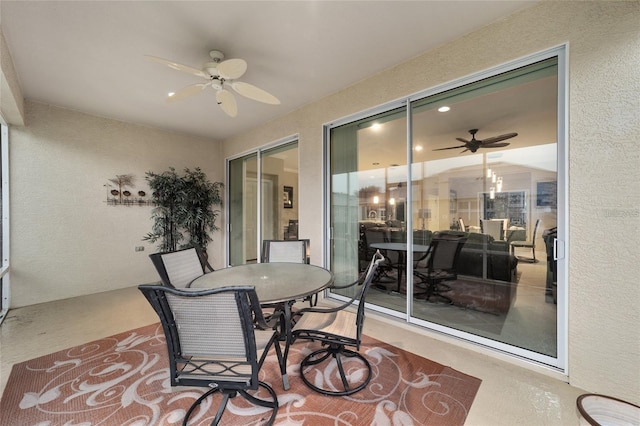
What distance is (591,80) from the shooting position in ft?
5.86

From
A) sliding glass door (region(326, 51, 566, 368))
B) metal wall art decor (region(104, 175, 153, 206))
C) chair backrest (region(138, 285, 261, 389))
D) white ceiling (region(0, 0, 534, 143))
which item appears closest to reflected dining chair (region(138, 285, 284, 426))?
chair backrest (region(138, 285, 261, 389))

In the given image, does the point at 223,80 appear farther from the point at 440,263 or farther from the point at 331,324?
the point at 440,263

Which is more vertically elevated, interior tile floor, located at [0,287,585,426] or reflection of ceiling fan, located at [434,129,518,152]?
reflection of ceiling fan, located at [434,129,518,152]

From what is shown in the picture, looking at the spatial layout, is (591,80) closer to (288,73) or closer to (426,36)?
(426,36)

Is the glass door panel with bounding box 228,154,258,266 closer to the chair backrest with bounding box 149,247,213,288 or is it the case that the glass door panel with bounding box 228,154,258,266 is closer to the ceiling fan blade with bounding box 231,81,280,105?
the chair backrest with bounding box 149,247,213,288

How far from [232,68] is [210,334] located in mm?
1984

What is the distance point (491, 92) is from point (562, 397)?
8.29 ft

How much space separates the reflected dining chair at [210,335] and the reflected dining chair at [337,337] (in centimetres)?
50

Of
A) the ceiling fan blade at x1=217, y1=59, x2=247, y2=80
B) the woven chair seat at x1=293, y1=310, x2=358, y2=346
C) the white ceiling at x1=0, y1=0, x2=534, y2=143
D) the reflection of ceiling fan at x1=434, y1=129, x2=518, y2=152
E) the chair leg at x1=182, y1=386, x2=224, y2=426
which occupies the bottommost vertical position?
the chair leg at x1=182, y1=386, x2=224, y2=426

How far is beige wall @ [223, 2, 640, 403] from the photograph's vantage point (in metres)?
1.66

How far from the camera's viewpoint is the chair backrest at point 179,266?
2.20m

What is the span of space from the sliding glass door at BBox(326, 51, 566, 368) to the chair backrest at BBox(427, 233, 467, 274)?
28mm

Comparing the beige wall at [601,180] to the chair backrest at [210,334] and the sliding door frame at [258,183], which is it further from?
the sliding door frame at [258,183]

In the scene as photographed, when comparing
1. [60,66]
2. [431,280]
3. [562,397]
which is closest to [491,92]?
[431,280]
